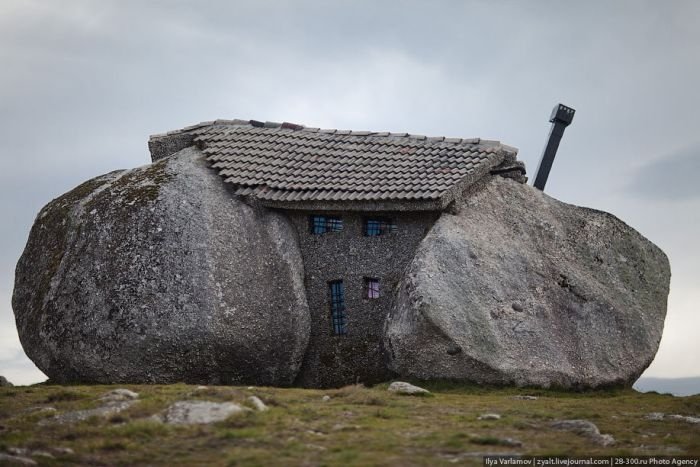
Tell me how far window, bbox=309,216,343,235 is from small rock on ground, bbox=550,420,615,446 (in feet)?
35.9

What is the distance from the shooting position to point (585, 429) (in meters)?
21.9

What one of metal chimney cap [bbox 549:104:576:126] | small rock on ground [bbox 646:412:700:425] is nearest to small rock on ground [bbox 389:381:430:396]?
small rock on ground [bbox 646:412:700:425]

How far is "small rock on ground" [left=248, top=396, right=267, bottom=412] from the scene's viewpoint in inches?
898

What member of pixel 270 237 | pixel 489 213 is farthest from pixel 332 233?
pixel 489 213

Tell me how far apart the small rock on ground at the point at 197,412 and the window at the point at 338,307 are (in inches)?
369

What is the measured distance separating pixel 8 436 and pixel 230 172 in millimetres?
12692

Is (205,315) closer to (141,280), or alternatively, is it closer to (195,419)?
(141,280)

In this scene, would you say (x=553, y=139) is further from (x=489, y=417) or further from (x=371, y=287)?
(x=489, y=417)

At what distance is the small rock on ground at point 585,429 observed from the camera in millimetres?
21156

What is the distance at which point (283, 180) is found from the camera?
107 feet

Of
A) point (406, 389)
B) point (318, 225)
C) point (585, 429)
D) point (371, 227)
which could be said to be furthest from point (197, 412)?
point (318, 225)

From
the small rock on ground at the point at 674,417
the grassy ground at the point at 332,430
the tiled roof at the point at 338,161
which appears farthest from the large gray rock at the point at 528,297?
the small rock on ground at the point at 674,417

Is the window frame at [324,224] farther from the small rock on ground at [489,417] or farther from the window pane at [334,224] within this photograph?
the small rock on ground at [489,417]

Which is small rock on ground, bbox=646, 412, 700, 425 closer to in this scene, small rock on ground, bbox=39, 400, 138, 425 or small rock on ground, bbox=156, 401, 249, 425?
small rock on ground, bbox=156, 401, 249, 425
